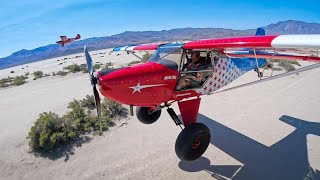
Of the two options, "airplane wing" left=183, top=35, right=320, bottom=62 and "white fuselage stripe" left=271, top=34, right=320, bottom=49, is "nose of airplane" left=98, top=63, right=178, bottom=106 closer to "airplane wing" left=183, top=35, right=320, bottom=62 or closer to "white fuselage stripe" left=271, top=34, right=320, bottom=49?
"airplane wing" left=183, top=35, right=320, bottom=62

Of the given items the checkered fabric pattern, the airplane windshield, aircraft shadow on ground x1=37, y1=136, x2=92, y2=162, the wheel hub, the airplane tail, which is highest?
the airplane tail

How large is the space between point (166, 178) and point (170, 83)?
7.21ft

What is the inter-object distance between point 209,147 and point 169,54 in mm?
2754

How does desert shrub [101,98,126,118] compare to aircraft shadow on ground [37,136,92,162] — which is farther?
desert shrub [101,98,126,118]

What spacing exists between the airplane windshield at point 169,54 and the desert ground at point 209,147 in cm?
244

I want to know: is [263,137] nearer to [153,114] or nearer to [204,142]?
[204,142]

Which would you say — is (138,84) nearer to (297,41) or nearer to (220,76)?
(220,76)

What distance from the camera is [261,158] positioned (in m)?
6.65

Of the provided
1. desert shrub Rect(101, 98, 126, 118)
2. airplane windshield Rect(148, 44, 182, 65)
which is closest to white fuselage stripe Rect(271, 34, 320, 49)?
airplane windshield Rect(148, 44, 182, 65)

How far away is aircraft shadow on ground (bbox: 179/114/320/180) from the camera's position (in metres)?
6.01

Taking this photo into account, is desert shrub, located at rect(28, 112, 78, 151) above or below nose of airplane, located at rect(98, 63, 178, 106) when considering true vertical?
below

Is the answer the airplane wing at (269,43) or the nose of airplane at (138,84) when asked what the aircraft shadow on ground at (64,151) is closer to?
the nose of airplane at (138,84)

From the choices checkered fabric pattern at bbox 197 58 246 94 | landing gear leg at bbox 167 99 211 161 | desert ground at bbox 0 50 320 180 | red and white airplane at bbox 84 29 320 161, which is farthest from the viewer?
checkered fabric pattern at bbox 197 58 246 94

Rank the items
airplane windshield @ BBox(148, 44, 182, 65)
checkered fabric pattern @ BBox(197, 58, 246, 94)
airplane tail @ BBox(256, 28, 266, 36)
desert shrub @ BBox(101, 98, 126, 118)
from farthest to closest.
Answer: airplane tail @ BBox(256, 28, 266, 36), desert shrub @ BBox(101, 98, 126, 118), checkered fabric pattern @ BBox(197, 58, 246, 94), airplane windshield @ BBox(148, 44, 182, 65)
